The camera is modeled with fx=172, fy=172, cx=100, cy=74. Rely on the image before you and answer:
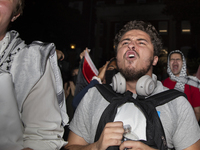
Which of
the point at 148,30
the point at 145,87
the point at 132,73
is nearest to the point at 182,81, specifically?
the point at 148,30

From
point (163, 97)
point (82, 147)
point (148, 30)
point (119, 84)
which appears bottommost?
point (82, 147)

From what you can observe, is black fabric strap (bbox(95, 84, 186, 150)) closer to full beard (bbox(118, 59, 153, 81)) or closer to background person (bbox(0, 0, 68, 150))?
full beard (bbox(118, 59, 153, 81))

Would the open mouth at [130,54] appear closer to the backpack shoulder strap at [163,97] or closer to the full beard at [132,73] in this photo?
the full beard at [132,73]

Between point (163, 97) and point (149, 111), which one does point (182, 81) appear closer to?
point (163, 97)

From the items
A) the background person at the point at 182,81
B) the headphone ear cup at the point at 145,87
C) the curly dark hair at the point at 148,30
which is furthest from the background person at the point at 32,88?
the background person at the point at 182,81

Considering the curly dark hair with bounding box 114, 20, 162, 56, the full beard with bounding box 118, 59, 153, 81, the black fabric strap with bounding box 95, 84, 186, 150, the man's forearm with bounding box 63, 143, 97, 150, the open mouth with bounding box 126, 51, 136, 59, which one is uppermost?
the curly dark hair with bounding box 114, 20, 162, 56

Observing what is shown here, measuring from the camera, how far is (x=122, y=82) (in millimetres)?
1707

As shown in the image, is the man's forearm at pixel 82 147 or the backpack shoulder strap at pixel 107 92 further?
the backpack shoulder strap at pixel 107 92

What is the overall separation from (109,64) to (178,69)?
1811mm

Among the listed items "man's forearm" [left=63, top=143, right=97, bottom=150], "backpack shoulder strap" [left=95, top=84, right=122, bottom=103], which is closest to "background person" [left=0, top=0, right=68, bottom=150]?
"man's forearm" [left=63, top=143, right=97, bottom=150]

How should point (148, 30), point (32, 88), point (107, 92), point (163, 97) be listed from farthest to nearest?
1. point (148, 30)
2. point (107, 92)
3. point (163, 97)
4. point (32, 88)

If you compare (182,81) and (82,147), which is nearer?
(82,147)

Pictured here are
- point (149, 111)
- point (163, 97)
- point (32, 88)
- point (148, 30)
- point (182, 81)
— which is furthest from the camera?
point (182, 81)

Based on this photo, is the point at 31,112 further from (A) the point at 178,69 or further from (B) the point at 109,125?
(A) the point at 178,69
